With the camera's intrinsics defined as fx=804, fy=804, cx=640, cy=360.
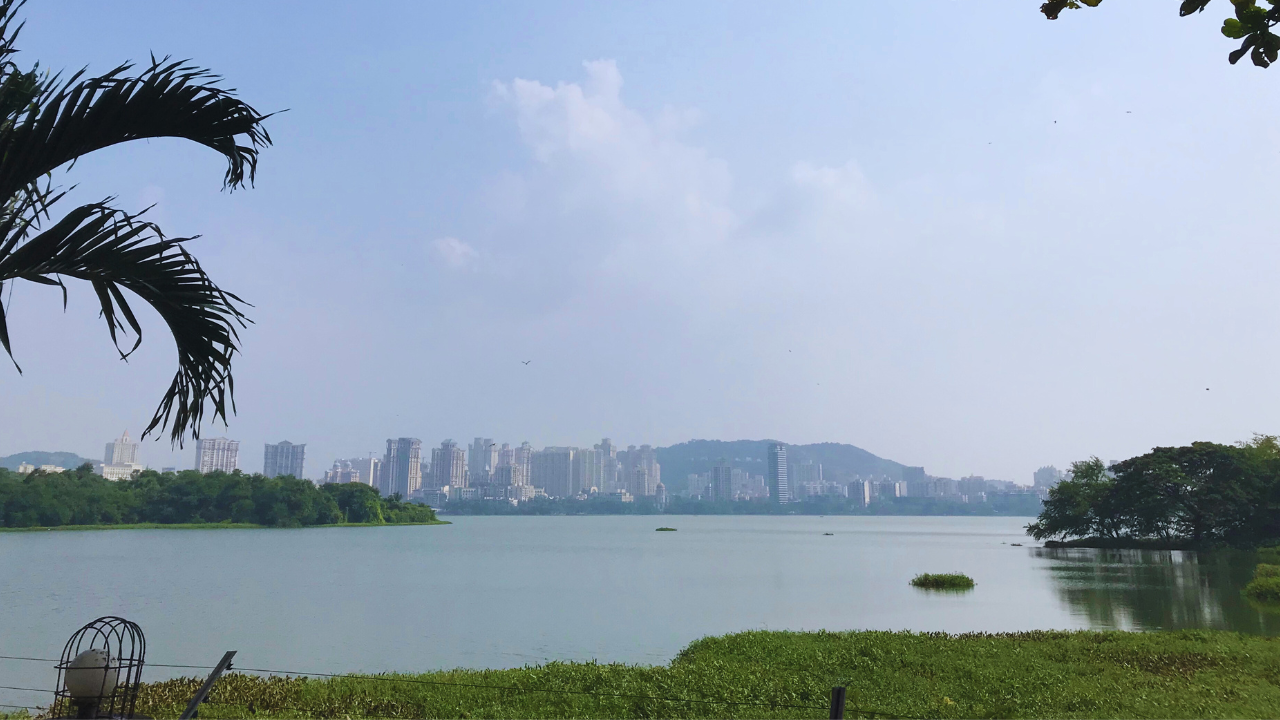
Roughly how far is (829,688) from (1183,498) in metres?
50.1

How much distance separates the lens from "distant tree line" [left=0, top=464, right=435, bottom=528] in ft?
245

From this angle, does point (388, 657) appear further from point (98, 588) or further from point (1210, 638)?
point (98, 588)

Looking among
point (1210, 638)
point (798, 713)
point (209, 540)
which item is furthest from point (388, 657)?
point (209, 540)

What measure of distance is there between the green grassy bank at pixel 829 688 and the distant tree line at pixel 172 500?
8220 centimetres

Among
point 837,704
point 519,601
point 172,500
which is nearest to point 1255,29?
point 837,704

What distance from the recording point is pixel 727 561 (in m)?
48.5

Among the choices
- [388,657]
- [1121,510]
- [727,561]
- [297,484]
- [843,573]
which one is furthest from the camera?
[297,484]

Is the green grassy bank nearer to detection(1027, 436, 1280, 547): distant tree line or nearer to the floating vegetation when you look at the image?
the floating vegetation

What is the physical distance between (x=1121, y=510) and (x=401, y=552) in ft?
155

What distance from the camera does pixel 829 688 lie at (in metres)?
9.57

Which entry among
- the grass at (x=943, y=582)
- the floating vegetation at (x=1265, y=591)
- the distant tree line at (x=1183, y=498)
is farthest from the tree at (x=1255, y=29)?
the distant tree line at (x=1183, y=498)

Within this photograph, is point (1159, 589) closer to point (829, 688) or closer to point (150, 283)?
point (829, 688)

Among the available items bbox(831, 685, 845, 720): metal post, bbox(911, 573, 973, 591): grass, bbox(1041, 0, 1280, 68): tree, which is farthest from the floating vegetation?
bbox(1041, 0, 1280, 68): tree

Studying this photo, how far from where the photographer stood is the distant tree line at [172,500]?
245ft
